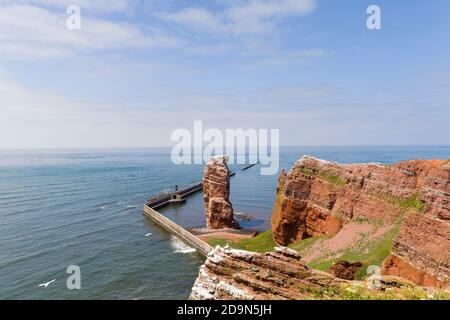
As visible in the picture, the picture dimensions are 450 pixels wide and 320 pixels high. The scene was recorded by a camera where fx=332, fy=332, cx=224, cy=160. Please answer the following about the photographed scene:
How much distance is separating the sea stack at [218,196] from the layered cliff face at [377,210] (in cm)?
1631

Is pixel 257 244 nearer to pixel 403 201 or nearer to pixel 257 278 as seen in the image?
pixel 403 201

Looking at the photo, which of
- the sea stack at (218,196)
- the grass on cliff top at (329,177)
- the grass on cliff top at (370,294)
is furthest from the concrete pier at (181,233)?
the grass on cliff top at (370,294)

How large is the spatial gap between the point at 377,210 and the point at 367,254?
7849 millimetres

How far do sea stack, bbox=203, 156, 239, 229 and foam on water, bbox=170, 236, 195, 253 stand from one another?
718 cm

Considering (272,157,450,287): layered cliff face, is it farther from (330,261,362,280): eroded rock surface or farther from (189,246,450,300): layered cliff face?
(189,246,450,300): layered cliff face

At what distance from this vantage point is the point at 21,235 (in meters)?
61.1

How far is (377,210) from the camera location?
36.3m

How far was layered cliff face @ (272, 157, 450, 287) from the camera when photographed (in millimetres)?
23469

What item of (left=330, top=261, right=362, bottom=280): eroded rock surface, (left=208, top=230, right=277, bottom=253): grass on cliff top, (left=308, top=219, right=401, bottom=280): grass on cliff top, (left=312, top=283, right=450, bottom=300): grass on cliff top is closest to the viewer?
(left=312, top=283, right=450, bottom=300): grass on cliff top

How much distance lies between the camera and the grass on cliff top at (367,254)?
92.4 ft

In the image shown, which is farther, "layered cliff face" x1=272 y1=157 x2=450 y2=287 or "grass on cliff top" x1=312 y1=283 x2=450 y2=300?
"layered cliff face" x1=272 y1=157 x2=450 y2=287

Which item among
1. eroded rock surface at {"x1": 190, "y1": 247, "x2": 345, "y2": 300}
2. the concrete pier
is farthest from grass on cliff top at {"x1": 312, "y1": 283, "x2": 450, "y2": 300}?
the concrete pier

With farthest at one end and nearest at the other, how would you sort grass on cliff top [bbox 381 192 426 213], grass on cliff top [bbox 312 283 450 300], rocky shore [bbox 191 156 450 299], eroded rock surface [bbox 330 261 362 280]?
1. grass on cliff top [bbox 381 192 426 213]
2. eroded rock surface [bbox 330 261 362 280]
3. rocky shore [bbox 191 156 450 299]
4. grass on cliff top [bbox 312 283 450 300]
